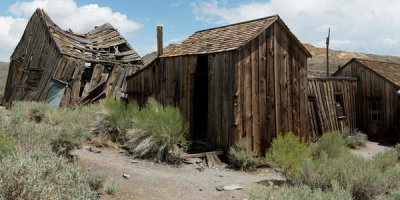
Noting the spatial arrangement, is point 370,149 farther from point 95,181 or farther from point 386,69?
point 95,181

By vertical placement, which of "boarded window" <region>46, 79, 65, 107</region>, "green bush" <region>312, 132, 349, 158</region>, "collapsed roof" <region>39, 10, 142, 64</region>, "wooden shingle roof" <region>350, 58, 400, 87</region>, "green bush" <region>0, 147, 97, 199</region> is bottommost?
"green bush" <region>312, 132, 349, 158</region>

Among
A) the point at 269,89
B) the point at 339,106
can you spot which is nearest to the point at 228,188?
the point at 269,89

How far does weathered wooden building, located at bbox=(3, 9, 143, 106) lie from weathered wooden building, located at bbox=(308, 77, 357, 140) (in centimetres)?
872

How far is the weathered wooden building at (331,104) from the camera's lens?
13125mm

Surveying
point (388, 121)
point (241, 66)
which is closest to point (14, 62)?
point (241, 66)

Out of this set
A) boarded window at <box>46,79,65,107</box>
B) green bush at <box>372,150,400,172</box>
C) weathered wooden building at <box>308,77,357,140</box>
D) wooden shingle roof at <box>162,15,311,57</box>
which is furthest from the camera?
weathered wooden building at <box>308,77,357,140</box>

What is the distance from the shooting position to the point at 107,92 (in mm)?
14375

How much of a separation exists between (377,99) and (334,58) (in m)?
29.9

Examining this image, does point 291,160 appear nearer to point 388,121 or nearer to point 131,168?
point 131,168

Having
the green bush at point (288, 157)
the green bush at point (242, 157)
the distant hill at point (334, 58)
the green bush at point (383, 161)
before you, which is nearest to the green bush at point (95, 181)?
the green bush at point (288, 157)

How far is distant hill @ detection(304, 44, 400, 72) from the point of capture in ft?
123

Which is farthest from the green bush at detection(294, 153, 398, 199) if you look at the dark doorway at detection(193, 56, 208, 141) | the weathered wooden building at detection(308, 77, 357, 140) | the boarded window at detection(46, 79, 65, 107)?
the boarded window at detection(46, 79, 65, 107)

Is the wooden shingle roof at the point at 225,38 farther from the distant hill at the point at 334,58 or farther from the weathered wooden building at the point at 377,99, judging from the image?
the distant hill at the point at 334,58

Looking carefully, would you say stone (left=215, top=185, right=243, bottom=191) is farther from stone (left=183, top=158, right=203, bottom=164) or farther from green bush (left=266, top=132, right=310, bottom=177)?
stone (left=183, top=158, right=203, bottom=164)
